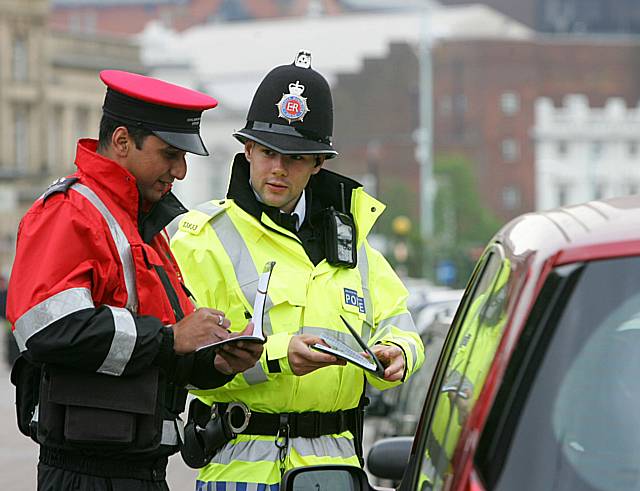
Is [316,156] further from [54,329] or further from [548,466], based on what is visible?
[548,466]

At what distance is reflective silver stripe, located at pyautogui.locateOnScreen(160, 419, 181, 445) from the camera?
427 cm

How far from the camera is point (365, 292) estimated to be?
493cm

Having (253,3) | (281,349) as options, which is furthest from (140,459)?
(253,3)

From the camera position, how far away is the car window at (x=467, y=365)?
2.97 metres

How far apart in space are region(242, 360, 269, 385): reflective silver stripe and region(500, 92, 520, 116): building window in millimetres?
104802

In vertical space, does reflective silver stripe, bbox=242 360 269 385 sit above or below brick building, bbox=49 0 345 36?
above

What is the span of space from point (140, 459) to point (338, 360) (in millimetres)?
561

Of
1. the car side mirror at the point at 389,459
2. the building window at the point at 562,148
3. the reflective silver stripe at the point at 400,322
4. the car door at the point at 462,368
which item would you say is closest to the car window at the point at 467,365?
the car door at the point at 462,368

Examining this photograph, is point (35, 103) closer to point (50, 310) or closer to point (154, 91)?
point (154, 91)


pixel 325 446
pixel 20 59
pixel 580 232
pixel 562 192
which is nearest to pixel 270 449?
pixel 325 446

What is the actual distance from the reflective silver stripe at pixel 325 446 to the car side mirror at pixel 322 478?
3.15 ft

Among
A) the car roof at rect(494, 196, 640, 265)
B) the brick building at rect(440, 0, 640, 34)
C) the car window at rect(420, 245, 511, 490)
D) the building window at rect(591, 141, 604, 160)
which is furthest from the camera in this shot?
the brick building at rect(440, 0, 640, 34)

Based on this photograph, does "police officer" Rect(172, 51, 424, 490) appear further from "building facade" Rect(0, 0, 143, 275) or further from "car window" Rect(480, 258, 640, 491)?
"building facade" Rect(0, 0, 143, 275)

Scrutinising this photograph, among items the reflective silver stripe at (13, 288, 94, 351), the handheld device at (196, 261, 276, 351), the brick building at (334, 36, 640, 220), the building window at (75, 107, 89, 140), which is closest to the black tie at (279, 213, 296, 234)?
the handheld device at (196, 261, 276, 351)
